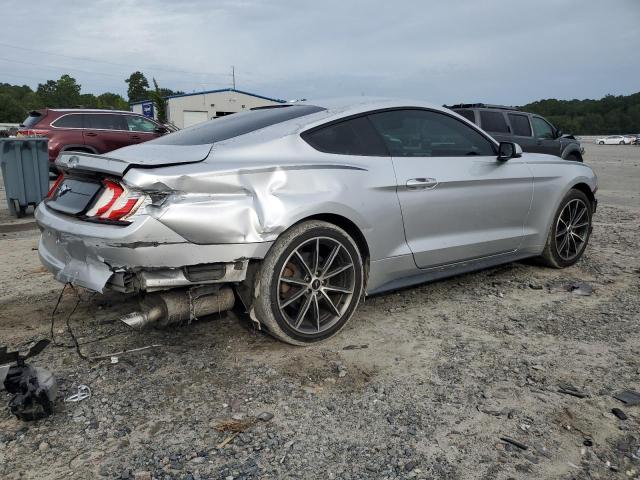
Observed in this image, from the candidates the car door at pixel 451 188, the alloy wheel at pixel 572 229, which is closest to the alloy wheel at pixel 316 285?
the car door at pixel 451 188

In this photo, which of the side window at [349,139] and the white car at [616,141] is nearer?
the side window at [349,139]

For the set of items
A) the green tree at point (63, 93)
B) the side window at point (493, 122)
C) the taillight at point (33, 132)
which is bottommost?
the taillight at point (33, 132)

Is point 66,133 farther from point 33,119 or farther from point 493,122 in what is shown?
point 493,122

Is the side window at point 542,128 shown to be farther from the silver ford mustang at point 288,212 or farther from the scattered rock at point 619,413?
the scattered rock at point 619,413

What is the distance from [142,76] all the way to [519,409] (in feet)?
365

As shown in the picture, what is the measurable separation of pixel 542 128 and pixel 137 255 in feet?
42.3

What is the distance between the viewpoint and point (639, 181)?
591 inches

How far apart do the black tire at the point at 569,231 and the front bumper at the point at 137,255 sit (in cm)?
317

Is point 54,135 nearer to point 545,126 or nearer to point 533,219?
point 533,219

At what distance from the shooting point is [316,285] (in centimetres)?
345

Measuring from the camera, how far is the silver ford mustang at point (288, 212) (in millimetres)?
2920

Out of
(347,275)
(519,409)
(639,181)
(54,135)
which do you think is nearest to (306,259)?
(347,275)

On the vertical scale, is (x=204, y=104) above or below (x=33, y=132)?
above

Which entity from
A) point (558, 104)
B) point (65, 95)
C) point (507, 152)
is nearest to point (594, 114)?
point (558, 104)
